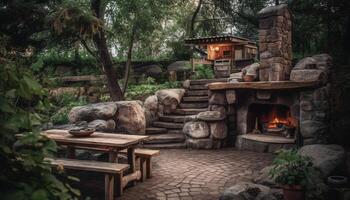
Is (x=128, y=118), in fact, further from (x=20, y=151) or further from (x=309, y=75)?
(x=20, y=151)

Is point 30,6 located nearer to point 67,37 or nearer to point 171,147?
point 67,37

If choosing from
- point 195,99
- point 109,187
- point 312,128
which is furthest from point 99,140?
point 195,99

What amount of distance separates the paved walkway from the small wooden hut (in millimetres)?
8473

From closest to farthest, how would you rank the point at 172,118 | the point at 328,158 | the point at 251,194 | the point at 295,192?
the point at 295,192 → the point at 251,194 → the point at 328,158 → the point at 172,118

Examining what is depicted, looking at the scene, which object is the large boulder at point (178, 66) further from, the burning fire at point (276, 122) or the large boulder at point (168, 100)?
the burning fire at point (276, 122)

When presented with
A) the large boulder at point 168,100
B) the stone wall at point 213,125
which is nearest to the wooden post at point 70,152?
the stone wall at point 213,125

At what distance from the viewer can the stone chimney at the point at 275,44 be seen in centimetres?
895

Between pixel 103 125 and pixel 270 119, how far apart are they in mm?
4887

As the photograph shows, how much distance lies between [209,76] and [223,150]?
20.6 feet

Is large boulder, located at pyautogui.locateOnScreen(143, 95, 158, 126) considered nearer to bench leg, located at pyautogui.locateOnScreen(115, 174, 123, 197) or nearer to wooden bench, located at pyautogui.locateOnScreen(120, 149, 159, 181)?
wooden bench, located at pyautogui.locateOnScreen(120, 149, 159, 181)

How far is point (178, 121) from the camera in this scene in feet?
36.5

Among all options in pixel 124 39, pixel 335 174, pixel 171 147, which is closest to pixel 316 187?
pixel 335 174

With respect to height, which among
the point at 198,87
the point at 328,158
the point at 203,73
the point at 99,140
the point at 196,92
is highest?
the point at 203,73

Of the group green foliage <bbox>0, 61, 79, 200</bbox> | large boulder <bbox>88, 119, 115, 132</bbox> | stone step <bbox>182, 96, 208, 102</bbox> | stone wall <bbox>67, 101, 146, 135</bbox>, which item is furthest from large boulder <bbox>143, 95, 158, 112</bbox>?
green foliage <bbox>0, 61, 79, 200</bbox>
